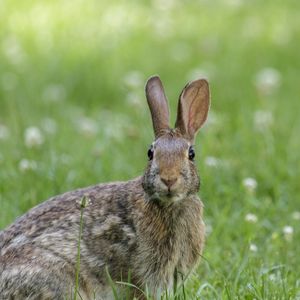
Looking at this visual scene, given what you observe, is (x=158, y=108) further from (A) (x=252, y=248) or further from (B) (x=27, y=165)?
(B) (x=27, y=165)

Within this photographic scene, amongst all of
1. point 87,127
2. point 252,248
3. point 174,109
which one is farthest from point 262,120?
point 252,248

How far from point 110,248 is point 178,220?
1.37 feet

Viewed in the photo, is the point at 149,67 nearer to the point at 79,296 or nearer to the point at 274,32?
the point at 274,32

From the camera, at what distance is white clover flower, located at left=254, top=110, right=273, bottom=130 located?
8.73 m

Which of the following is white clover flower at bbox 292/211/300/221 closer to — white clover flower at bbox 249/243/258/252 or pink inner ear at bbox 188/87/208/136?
white clover flower at bbox 249/243/258/252

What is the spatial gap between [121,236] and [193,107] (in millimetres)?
904

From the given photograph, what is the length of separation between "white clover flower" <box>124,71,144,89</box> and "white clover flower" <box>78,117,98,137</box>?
0.58 meters

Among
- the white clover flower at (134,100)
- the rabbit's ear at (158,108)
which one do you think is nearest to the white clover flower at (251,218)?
the rabbit's ear at (158,108)

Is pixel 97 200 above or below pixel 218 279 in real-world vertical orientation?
above

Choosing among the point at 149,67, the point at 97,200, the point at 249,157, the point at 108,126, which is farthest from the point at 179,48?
the point at 97,200

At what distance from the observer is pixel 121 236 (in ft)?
19.2

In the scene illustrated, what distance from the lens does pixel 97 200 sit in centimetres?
605

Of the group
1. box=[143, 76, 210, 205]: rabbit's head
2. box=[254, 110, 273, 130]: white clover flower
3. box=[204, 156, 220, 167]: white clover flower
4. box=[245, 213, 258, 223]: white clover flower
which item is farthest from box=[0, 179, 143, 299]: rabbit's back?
box=[254, 110, 273, 130]: white clover flower

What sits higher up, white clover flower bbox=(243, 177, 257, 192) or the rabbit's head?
the rabbit's head
